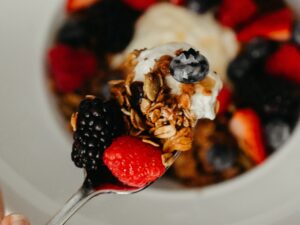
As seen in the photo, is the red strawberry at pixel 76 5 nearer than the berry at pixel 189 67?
No

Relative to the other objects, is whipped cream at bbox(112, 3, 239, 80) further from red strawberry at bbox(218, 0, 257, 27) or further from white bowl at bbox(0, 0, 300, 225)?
white bowl at bbox(0, 0, 300, 225)

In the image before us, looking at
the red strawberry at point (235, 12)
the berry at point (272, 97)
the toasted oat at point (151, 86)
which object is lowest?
the berry at point (272, 97)

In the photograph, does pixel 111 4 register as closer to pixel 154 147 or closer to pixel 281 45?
pixel 281 45

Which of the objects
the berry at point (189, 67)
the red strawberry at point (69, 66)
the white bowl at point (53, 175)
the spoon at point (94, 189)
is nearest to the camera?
the berry at point (189, 67)

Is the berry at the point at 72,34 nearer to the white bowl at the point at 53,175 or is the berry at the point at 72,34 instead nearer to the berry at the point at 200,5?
the white bowl at the point at 53,175

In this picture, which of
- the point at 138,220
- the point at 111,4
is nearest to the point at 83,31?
the point at 111,4

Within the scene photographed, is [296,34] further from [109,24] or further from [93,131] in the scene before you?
[93,131]

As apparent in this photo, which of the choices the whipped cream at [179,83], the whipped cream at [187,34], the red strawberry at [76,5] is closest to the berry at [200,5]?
the whipped cream at [187,34]
